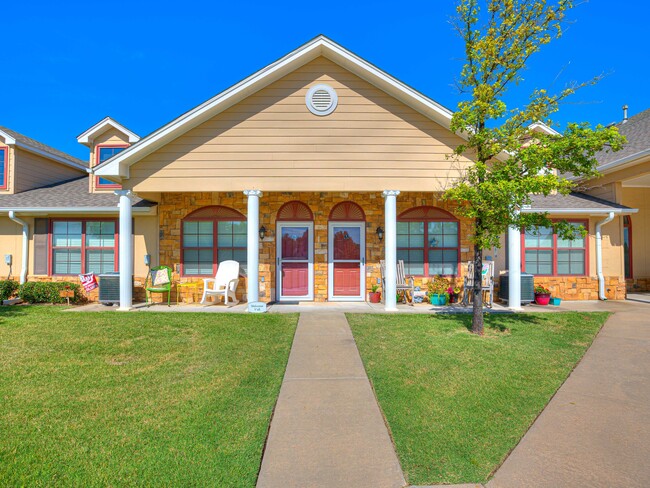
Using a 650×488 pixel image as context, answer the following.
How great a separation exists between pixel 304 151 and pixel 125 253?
4570 mm

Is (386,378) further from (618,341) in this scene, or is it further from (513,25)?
(513,25)

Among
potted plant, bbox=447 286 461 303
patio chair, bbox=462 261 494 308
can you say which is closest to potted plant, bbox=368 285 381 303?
potted plant, bbox=447 286 461 303

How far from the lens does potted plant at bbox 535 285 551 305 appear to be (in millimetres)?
9283

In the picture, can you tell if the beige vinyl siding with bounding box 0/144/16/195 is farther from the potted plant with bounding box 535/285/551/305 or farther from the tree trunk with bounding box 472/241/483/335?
the potted plant with bounding box 535/285/551/305

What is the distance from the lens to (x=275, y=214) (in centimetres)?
960

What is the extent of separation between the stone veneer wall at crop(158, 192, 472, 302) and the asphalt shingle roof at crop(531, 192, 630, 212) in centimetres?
257

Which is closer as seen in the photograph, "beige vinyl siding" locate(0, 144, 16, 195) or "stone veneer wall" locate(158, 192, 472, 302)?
"stone veneer wall" locate(158, 192, 472, 302)

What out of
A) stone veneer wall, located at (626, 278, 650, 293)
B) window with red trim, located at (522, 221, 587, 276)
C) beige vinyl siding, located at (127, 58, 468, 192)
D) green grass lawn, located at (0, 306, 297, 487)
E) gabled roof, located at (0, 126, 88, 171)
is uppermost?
gabled roof, located at (0, 126, 88, 171)

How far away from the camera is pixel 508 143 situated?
5910mm

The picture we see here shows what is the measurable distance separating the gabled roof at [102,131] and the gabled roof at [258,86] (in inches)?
121

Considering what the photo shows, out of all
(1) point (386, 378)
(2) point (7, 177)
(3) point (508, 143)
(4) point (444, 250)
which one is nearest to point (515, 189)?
(3) point (508, 143)

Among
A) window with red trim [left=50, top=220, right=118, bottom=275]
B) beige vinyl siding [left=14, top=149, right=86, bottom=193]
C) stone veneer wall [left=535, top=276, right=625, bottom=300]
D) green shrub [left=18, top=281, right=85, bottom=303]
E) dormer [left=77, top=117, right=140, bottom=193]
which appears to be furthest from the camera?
beige vinyl siding [left=14, top=149, right=86, bottom=193]

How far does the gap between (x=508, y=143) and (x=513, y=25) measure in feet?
6.12

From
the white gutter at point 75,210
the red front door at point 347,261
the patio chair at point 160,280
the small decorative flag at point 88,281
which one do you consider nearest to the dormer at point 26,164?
the white gutter at point 75,210
